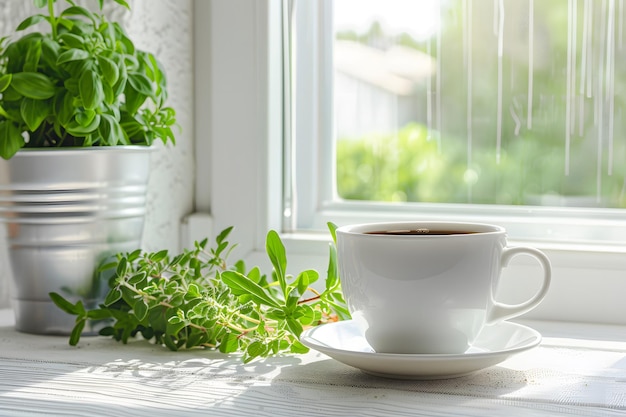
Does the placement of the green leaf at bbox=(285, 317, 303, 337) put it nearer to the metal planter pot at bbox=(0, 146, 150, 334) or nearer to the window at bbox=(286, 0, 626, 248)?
the metal planter pot at bbox=(0, 146, 150, 334)

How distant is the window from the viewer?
3.30ft

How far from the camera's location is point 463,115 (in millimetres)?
1068

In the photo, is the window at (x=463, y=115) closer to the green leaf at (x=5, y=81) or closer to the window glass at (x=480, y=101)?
the window glass at (x=480, y=101)

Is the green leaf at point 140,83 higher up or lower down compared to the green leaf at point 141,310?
higher up

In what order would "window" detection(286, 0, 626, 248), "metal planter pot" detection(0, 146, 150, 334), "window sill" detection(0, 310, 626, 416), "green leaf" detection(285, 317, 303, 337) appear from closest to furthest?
"window sill" detection(0, 310, 626, 416) < "green leaf" detection(285, 317, 303, 337) < "metal planter pot" detection(0, 146, 150, 334) < "window" detection(286, 0, 626, 248)

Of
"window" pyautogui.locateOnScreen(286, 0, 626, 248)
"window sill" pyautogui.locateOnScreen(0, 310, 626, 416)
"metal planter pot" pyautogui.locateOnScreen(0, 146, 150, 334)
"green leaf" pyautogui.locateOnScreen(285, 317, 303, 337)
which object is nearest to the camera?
"window sill" pyautogui.locateOnScreen(0, 310, 626, 416)

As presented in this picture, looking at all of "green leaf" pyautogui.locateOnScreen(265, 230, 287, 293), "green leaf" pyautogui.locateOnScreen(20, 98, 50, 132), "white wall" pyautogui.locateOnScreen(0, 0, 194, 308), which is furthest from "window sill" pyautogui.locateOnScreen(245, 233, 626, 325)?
"green leaf" pyautogui.locateOnScreen(20, 98, 50, 132)

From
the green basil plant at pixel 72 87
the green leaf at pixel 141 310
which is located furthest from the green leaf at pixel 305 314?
the green basil plant at pixel 72 87

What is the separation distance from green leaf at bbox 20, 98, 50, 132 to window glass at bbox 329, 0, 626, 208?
43cm

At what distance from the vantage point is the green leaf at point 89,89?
0.78 metres

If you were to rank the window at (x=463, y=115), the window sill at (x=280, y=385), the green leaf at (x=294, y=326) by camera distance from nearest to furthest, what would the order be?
the window sill at (x=280, y=385) < the green leaf at (x=294, y=326) < the window at (x=463, y=115)

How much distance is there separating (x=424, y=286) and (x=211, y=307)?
211 mm

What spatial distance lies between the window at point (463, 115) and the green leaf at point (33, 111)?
36 cm

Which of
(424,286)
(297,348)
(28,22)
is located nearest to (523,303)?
(424,286)
